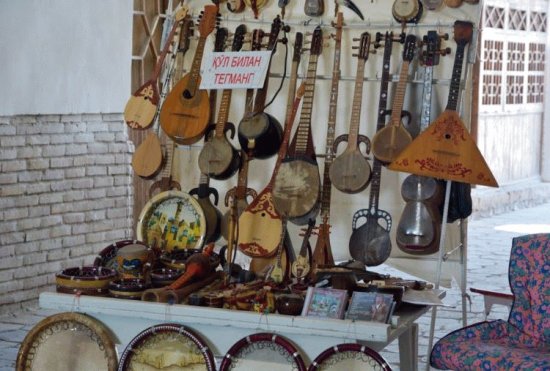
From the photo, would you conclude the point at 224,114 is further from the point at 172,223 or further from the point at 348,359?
the point at 348,359

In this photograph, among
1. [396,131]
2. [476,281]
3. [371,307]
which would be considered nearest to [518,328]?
[371,307]

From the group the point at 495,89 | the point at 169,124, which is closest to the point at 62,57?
the point at 169,124

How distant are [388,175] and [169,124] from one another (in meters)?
1.05

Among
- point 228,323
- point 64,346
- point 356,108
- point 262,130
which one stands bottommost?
point 64,346

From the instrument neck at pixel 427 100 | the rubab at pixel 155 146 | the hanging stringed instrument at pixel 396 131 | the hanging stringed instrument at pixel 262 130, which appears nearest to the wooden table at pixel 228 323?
the hanging stringed instrument at pixel 396 131

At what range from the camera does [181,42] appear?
5.26m

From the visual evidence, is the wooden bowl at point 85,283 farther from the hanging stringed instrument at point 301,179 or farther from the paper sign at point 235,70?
the paper sign at point 235,70

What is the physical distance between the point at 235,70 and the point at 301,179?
25.1 inches

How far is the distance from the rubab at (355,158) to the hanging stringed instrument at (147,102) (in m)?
0.95

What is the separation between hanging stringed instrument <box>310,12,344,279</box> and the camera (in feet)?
15.1

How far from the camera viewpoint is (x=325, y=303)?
3797 mm

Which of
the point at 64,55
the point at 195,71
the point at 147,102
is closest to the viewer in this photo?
the point at 195,71

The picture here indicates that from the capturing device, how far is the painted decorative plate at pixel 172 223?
16.0 feet

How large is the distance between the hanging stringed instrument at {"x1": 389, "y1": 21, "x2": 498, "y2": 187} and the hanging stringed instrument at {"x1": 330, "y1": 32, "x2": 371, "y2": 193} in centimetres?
27
